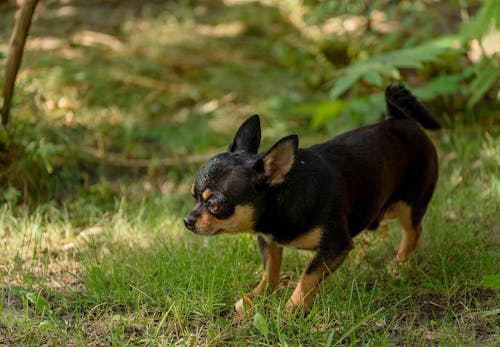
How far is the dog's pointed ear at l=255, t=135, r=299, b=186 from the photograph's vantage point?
151 inches

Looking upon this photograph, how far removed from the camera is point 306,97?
27.7ft

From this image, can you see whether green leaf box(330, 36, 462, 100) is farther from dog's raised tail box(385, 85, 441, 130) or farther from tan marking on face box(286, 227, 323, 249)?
tan marking on face box(286, 227, 323, 249)

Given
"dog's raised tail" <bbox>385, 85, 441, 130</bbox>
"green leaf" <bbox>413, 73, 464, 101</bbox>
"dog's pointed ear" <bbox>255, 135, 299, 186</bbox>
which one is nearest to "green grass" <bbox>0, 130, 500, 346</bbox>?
"dog's pointed ear" <bbox>255, 135, 299, 186</bbox>

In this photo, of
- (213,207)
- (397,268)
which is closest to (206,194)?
(213,207)

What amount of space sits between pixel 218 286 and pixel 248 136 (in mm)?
945

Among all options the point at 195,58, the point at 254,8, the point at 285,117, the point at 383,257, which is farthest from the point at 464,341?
the point at 254,8

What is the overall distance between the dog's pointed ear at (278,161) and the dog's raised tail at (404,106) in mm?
1360

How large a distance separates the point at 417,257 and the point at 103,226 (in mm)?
2462

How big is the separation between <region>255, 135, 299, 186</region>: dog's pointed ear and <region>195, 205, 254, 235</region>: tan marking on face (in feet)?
0.70

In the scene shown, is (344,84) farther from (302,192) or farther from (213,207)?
(213,207)

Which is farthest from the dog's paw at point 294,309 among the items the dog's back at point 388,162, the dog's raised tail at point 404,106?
the dog's raised tail at point 404,106

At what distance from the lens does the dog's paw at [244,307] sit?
13.1 ft

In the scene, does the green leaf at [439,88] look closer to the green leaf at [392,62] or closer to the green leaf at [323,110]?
the green leaf at [392,62]

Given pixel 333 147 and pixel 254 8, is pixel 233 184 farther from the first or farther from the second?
pixel 254 8
